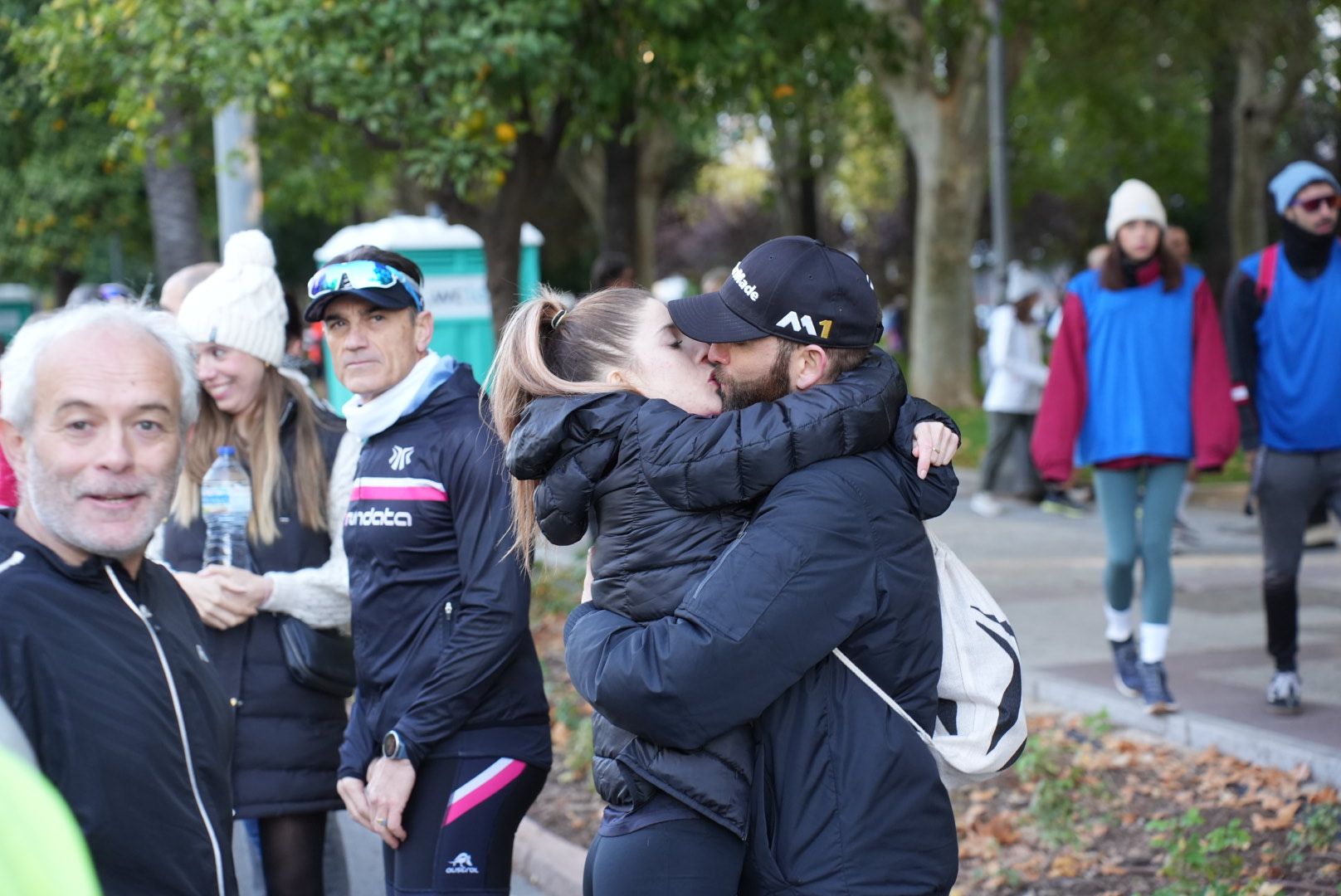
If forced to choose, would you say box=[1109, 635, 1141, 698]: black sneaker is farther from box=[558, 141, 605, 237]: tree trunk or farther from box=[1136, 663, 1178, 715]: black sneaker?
box=[558, 141, 605, 237]: tree trunk

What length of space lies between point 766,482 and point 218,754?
103cm

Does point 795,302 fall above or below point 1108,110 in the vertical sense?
below

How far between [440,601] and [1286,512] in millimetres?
3943

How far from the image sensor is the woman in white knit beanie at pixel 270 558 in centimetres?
377

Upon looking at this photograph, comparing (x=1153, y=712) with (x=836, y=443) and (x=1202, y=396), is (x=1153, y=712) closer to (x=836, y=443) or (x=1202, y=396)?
(x=1202, y=396)

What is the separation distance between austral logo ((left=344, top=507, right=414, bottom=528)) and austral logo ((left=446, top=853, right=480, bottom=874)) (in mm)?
765

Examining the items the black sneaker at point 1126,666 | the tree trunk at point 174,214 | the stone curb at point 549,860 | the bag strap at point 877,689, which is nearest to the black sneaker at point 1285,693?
the black sneaker at point 1126,666

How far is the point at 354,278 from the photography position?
3.60 meters

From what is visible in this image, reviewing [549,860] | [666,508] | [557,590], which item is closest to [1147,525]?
[549,860]

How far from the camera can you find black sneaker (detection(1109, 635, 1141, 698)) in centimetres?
652

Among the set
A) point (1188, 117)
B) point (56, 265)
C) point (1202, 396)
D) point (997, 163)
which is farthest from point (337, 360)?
point (1188, 117)

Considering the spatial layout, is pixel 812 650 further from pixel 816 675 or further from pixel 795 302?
pixel 795 302

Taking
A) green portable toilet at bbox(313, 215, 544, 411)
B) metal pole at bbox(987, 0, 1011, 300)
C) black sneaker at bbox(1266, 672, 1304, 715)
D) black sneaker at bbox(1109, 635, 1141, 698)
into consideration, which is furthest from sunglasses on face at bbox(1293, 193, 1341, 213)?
metal pole at bbox(987, 0, 1011, 300)

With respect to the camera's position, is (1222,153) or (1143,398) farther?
(1222,153)
